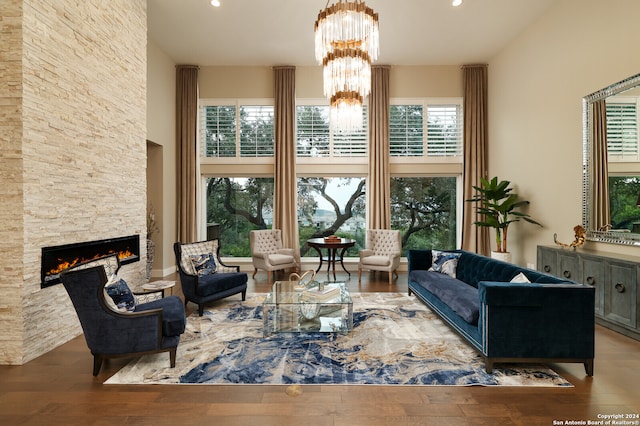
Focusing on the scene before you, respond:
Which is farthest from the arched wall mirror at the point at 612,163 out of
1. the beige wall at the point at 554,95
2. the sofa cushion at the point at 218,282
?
the sofa cushion at the point at 218,282

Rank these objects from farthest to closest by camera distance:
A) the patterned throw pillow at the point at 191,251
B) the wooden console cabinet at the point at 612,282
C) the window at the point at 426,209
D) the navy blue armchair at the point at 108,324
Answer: the window at the point at 426,209, the patterned throw pillow at the point at 191,251, the wooden console cabinet at the point at 612,282, the navy blue armchair at the point at 108,324

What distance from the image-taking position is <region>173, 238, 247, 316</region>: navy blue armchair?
446 centimetres

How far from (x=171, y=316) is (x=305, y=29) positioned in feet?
17.2

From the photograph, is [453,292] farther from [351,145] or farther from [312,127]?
[312,127]

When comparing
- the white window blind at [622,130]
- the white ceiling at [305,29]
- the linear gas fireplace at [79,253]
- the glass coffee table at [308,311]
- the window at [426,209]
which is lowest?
the glass coffee table at [308,311]

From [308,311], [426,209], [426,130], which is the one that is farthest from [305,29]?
[308,311]

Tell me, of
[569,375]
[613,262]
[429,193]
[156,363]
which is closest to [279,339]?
[156,363]

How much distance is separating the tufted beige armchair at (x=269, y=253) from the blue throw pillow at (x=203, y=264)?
1.48 meters

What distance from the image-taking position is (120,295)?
3.05m

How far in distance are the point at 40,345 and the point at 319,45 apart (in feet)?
14.1

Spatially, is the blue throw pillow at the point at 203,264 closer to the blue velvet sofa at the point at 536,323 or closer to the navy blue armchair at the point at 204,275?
the navy blue armchair at the point at 204,275

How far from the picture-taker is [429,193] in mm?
7742

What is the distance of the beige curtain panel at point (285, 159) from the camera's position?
24.1 feet

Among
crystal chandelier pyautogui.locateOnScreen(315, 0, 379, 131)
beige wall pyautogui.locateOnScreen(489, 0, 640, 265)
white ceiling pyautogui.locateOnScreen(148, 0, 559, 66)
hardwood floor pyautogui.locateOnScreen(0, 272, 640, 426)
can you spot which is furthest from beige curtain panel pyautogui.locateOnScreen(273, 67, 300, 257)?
hardwood floor pyautogui.locateOnScreen(0, 272, 640, 426)
